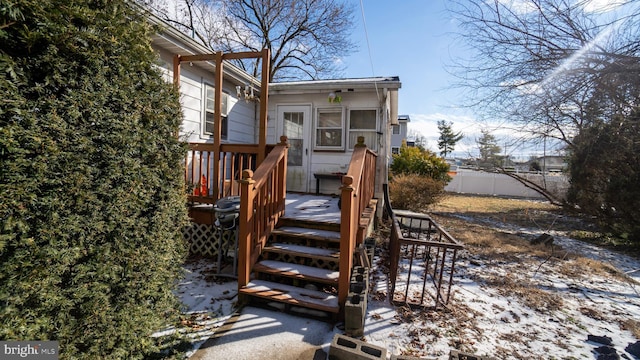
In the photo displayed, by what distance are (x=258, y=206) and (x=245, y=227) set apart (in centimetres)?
36

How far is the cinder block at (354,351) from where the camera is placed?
6.95ft

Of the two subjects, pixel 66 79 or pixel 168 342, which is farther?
pixel 168 342

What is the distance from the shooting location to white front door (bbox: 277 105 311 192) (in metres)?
7.25

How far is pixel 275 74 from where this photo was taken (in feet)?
55.2

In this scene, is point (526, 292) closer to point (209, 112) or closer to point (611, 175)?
point (611, 175)

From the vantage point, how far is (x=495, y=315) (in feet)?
10.4

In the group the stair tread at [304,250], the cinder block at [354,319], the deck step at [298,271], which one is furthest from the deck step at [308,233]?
the cinder block at [354,319]

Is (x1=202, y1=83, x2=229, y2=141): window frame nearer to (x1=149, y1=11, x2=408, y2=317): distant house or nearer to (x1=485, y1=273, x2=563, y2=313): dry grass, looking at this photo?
(x1=149, y1=11, x2=408, y2=317): distant house

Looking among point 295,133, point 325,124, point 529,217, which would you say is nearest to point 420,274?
point 325,124

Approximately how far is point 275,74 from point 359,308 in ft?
54.1

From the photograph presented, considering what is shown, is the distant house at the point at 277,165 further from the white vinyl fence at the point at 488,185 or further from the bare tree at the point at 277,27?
the white vinyl fence at the point at 488,185

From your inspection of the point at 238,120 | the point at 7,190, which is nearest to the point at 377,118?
the point at 238,120

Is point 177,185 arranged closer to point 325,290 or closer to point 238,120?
point 325,290

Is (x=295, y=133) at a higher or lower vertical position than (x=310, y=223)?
higher
